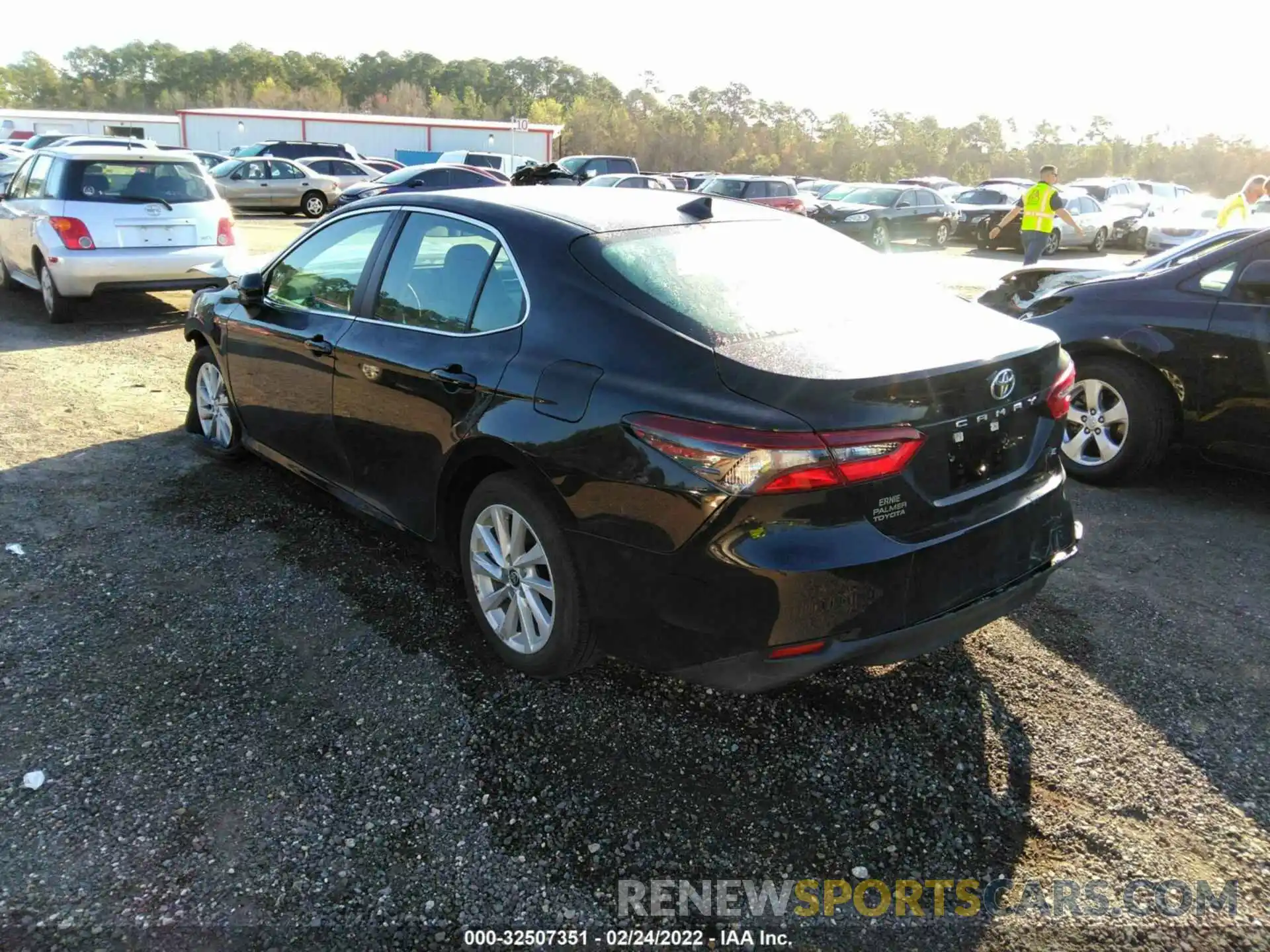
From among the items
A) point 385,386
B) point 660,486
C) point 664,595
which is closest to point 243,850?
point 664,595

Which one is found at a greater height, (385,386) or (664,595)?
(385,386)

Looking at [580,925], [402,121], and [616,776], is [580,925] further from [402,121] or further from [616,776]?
[402,121]

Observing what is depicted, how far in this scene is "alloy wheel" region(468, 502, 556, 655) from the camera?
307cm

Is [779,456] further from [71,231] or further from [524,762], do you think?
[71,231]

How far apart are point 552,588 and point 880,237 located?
20.6 meters

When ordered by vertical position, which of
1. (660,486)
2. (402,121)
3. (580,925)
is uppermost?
(402,121)

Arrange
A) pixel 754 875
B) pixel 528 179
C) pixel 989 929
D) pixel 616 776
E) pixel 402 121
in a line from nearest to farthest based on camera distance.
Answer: pixel 989 929, pixel 754 875, pixel 616 776, pixel 528 179, pixel 402 121

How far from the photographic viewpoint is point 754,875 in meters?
2.41

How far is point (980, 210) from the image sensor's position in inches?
913

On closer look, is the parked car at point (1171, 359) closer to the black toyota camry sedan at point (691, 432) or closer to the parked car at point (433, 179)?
the black toyota camry sedan at point (691, 432)

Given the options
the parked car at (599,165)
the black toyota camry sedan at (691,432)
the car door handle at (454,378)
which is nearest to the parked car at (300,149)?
the parked car at (599,165)

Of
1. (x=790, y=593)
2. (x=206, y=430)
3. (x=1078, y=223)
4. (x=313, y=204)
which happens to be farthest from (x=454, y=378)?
(x=313, y=204)

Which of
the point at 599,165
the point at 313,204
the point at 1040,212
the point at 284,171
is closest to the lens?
the point at 1040,212

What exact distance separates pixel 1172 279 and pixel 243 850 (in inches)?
209
